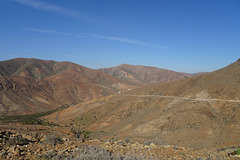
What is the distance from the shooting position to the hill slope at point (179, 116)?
66.7 feet

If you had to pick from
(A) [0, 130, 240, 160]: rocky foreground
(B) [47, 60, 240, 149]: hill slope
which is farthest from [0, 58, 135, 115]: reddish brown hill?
(A) [0, 130, 240, 160]: rocky foreground

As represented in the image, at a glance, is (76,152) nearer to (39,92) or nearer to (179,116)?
(179,116)

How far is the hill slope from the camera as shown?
66.7ft

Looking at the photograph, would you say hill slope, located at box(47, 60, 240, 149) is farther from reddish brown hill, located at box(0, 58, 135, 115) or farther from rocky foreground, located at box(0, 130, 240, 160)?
reddish brown hill, located at box(0, 58, 135, 115)

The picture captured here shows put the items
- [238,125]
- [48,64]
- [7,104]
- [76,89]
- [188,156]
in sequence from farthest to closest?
[48,64]
[76,89]
[7,104]
[238,125]
[188,156]

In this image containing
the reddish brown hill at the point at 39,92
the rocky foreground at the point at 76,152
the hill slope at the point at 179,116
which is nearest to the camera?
the rocky foreground at the point at 76,152

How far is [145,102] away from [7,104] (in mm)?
54143

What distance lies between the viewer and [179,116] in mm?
25516

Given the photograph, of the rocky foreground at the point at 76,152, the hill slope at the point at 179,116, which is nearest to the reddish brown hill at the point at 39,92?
the hill slope at the point at 179,116

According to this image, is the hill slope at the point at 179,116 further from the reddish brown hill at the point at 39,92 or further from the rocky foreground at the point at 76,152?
the reddish brown hill at the point at 39,92

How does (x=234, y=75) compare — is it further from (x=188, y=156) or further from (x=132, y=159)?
(x=132, y=159)

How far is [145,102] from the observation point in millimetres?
38625

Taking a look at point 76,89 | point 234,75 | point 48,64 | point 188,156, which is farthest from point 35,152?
point 48,64

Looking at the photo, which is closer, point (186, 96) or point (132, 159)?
point (132, 159)
